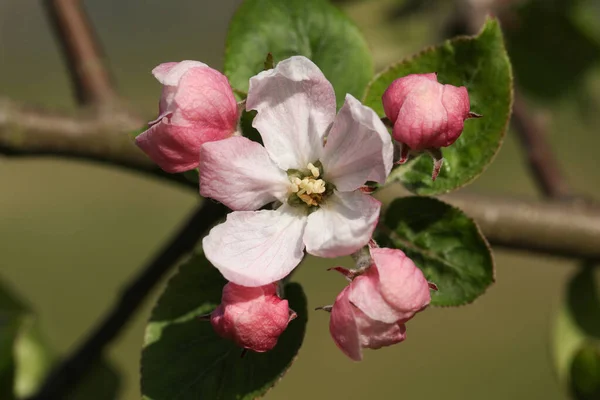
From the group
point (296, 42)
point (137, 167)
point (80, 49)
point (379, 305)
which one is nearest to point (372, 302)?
point (379, 305)

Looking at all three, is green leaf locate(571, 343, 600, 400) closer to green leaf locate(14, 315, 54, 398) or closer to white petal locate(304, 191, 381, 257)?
white petal locate(304, 191, 381, 257)

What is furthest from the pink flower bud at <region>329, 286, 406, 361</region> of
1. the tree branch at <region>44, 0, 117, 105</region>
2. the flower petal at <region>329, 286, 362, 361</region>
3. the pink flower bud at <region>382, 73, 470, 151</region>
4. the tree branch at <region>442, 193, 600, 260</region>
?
the tree branch at <region>44, 0, 117, 105</region>

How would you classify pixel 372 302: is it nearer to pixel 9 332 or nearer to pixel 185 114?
pixel 185 114

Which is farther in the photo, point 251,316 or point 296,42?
point 296,42

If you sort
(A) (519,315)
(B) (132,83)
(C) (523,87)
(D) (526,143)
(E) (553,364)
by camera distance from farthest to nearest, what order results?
(B) (132,83) → (A) (519,315) → (C) (523,87) → (D) (526,143) → (E) (553,364)

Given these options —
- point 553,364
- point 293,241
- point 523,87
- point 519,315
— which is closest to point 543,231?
point 553,364

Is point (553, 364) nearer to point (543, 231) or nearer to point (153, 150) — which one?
point (543, 231)

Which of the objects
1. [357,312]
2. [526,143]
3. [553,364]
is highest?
[357,312]

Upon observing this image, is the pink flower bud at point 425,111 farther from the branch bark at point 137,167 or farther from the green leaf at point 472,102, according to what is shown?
the branch bark at point 137,167
